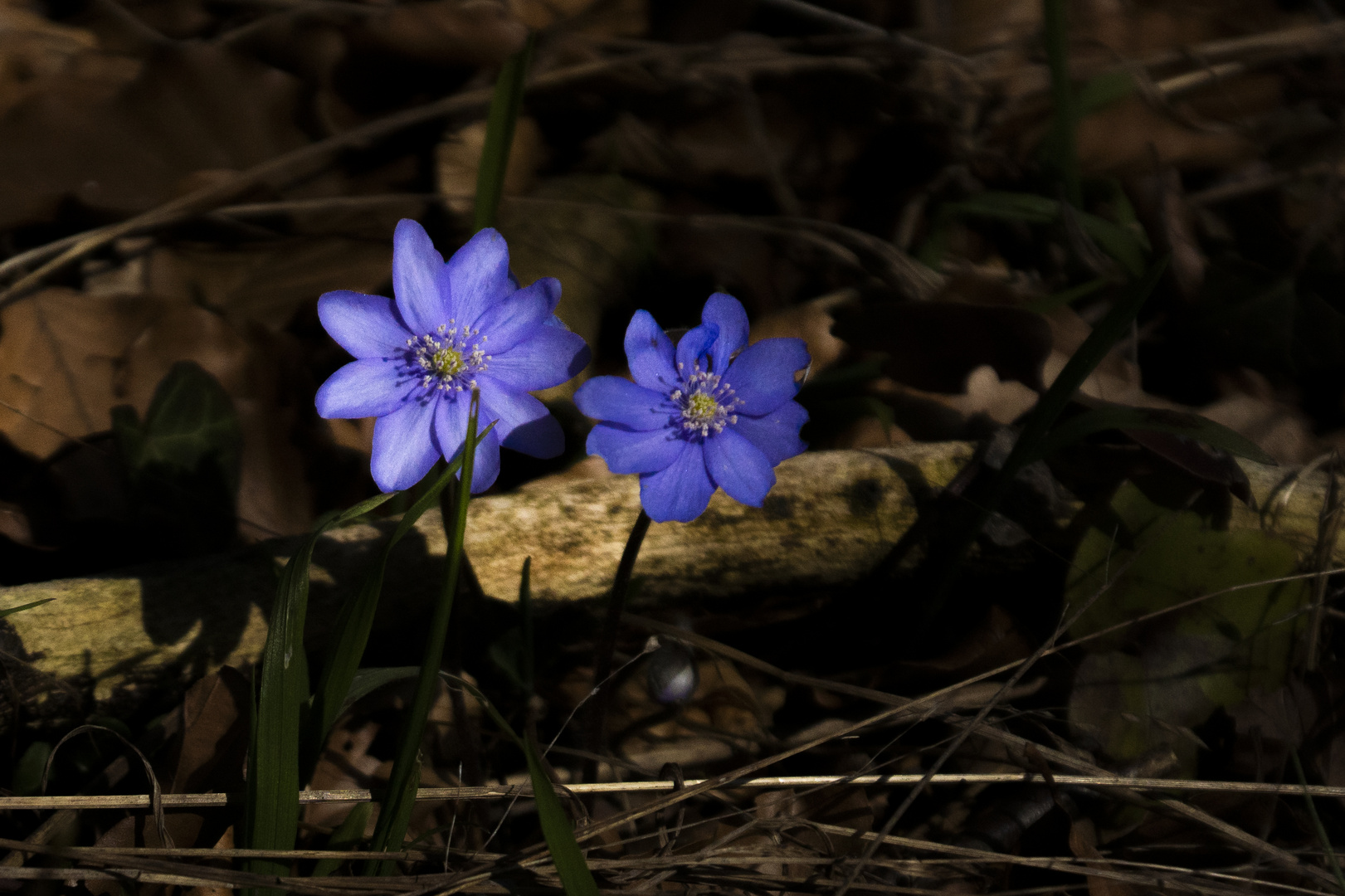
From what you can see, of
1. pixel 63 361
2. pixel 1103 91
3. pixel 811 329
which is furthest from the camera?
pixel 1103 91

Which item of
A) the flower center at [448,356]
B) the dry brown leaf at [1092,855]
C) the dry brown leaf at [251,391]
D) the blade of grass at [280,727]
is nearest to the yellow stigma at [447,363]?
the flower center at [448,356]

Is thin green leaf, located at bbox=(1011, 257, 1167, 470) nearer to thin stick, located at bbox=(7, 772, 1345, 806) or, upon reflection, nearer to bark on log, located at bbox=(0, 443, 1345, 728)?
bark on log, located at bbox=(0, 443, 1345, 728)

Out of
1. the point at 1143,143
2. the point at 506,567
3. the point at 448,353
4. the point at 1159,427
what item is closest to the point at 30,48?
the point at 448,353

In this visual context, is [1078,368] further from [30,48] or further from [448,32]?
[30,48]

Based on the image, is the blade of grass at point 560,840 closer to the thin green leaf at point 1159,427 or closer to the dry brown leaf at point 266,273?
the thin green leaf at point 1159,427

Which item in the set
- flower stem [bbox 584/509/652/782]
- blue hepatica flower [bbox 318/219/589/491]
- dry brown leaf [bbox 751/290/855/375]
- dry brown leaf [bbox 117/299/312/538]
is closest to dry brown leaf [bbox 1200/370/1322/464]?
dry brown leaf [bbox 751/290/855/375]

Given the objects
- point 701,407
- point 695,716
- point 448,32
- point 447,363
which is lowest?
point 695,716

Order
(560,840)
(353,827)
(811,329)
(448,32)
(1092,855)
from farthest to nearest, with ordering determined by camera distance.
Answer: (448,32) < (811,329) < (1092,855) < (353,827) < (560,840)
